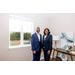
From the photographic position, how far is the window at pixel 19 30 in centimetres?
251

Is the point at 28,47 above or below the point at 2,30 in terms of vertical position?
below

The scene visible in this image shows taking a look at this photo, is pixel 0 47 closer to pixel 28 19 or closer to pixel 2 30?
pixel 2 30

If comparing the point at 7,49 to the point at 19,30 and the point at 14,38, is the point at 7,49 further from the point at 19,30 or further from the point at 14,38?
the point at 19,30

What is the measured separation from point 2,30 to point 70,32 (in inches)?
107

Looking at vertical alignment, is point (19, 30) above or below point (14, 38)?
above

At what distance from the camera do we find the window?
251cm

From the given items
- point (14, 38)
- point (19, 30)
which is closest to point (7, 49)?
point (14, 38)

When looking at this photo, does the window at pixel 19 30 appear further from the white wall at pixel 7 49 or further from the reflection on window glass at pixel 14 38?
the white wall at pixel 7 49

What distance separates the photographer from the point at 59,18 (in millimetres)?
3047

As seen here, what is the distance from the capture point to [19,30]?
267 centimetres

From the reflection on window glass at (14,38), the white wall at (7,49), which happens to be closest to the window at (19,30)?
the reflection on window glass at (14,38)

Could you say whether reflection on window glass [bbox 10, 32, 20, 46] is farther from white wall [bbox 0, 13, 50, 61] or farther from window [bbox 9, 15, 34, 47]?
white wall [bbox 0, 13, 50, 61]
